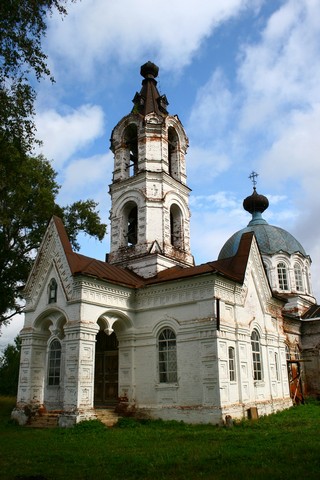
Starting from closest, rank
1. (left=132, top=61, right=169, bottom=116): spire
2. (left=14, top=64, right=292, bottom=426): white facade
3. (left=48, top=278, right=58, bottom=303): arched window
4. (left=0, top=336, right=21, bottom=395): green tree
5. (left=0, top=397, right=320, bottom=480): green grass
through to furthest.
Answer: (left=0, top=397, right=320, bottom=480): green grass
(left=14, top=64, right=292, bottom=426): white facade
(left=48, top=278, right=58, bottom=303): arched window
(left=132, top=61, right=169, bottom=116): spire
(left=0, top=336, right=21, bottom=395): green tree

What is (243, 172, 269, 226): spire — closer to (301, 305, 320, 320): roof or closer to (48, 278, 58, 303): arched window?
(301, 305, 320, 320): roof

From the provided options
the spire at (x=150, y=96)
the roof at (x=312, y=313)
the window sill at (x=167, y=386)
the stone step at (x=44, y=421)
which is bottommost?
the stone step at (x=44, y=421)

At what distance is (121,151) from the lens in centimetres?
2105

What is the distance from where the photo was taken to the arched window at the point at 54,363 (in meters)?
15.7

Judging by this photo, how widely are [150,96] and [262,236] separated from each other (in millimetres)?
11487

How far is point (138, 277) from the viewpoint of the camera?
1784 centimetres

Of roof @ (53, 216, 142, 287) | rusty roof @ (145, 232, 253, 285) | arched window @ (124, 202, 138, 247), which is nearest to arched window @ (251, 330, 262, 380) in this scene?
rusty roof @ (145, 232, 253, 285)

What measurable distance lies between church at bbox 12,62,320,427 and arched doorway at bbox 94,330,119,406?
1.5 inches

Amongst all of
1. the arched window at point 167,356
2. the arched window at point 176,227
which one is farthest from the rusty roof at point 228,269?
the arched window at point 176,227

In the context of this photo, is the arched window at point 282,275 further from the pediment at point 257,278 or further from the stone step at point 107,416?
the stone step at point 107,416

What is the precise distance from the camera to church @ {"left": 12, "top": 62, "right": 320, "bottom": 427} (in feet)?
45.4

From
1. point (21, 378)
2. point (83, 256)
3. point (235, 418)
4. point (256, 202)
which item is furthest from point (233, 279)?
point (256, 202)

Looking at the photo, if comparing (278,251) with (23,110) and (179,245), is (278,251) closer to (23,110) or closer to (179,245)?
(179,245)

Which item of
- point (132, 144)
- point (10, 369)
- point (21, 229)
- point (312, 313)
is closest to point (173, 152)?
point (132, 144)
